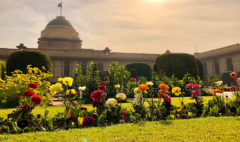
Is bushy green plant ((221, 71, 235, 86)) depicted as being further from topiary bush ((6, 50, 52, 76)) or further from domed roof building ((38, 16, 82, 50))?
domed roof building ((38, 16, 82, 50))

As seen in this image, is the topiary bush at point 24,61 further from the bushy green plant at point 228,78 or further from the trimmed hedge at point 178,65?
the bushy green plant at point 228,78

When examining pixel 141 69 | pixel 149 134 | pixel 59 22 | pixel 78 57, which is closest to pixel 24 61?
pixel 149 134

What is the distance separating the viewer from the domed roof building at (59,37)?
129 feet

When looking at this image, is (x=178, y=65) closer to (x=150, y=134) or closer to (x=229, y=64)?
(x=150, y=134)

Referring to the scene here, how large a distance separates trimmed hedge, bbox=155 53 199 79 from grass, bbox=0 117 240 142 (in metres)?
13.1

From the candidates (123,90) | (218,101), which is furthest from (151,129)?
(123,90)

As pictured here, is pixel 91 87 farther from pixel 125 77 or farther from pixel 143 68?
pixel 143 68

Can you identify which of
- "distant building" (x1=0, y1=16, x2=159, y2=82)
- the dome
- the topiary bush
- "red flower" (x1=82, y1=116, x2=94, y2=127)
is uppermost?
the dome

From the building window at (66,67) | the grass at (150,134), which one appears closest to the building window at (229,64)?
the building window at (66,67)

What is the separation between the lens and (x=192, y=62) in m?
15.7

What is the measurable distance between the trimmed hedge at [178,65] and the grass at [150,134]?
1311 cm

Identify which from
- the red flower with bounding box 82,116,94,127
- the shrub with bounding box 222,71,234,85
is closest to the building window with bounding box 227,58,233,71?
the shrub with bounding box 222,71,234,85

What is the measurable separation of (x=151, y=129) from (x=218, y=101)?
8.20 feet

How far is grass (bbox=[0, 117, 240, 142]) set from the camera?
238cm
